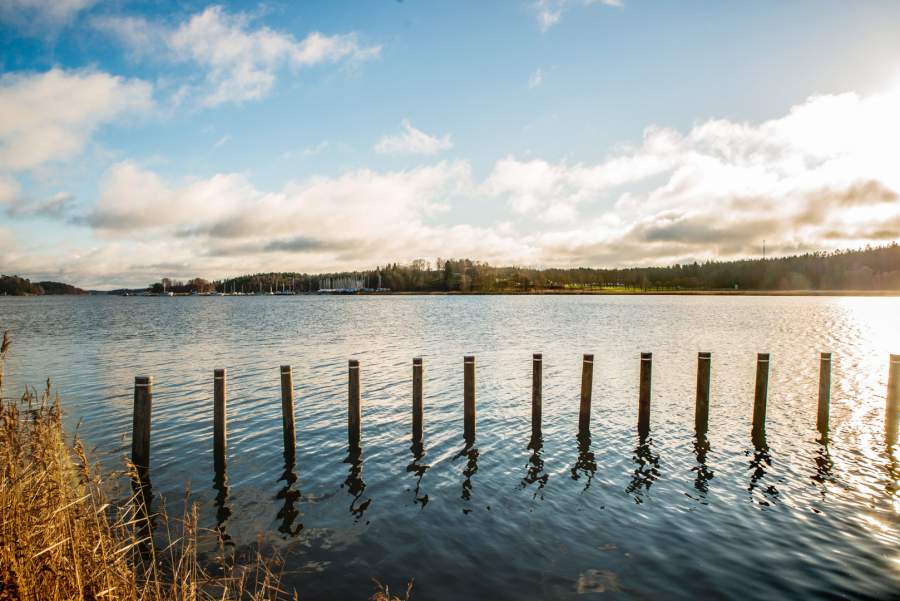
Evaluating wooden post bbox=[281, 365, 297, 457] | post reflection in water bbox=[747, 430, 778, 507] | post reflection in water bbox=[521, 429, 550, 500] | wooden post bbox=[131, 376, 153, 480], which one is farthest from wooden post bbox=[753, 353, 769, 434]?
wooden post bbox=[131, 376, 153, 480]

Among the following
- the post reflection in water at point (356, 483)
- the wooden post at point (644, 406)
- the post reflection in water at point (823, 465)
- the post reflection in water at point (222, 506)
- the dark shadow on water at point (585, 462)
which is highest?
the wooden post at point (644, 406)

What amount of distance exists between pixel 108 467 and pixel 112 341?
34322 millimetres

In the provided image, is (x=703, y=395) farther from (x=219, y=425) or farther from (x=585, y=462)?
(x=219, y=425)

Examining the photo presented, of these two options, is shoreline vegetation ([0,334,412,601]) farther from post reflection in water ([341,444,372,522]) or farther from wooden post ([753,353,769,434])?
wooden post ([753,353,769,434])

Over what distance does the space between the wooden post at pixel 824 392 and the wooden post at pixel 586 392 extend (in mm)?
6197

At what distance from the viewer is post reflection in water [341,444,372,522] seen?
9.68 metres

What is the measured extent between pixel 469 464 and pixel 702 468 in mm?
5424

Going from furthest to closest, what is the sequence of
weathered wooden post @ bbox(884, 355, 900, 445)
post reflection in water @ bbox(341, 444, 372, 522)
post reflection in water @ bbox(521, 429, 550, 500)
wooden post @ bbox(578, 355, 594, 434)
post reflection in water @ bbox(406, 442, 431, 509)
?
wooden post @ bbox(578, 355, 594, 434), weathered wooden post @ bbox(884, 355, 900, 445), post reflection in water @ bbox(521, 429, 550, 500), post reflection in water @ bbox(406, 442, 431, 509), post reflection in water @ bbox(341, 444, 372, 522)

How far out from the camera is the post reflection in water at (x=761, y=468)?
33.4 feet

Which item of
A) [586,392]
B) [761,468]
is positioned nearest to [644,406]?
[586,392]

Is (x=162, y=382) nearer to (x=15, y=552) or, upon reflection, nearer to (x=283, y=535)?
(x=283, y=535)

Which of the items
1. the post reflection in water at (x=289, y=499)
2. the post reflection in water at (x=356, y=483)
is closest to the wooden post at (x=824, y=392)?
the post reflection in water at (x=356, y=483)

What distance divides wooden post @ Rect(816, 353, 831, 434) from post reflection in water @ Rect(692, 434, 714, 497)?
3.27 m

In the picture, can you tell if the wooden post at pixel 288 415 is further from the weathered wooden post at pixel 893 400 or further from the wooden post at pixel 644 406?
the weathered wooden post at pixel 893 400
